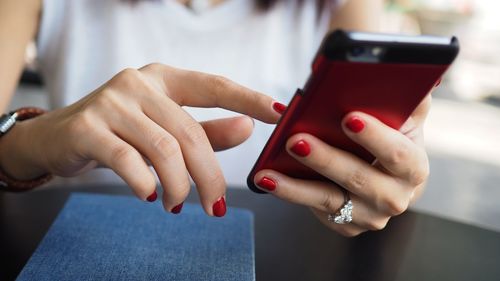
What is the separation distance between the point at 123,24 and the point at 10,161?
0.35m

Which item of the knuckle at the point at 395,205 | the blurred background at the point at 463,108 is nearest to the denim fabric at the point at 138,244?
the knuckle at the point at 395,205

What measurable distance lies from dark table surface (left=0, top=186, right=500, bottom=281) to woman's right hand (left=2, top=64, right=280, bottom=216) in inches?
3.8

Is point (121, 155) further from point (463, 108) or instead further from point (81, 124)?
point (463, 108)

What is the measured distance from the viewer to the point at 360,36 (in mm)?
280

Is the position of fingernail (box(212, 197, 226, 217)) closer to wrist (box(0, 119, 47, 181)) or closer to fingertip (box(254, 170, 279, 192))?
fingertip (box(254, 170, 279, 192))

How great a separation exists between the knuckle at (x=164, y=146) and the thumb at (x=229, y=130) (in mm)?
72

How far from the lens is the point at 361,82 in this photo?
1.01 ft

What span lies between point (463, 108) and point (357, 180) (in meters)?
2.82

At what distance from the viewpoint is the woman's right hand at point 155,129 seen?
1.19 ft

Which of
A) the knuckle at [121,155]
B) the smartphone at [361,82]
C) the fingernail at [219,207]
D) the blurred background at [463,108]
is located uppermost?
the smartphone at [361,82]

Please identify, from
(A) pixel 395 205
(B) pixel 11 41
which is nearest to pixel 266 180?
(A) pixel 395 205

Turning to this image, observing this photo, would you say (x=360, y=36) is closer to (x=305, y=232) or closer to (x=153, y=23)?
(x=305, y=232)

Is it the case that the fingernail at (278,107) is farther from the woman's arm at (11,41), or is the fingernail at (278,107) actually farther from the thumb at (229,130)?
the woman's arm at (11,41)

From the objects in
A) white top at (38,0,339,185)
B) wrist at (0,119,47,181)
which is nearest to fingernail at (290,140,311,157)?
wrist at (0,119,47,181)
